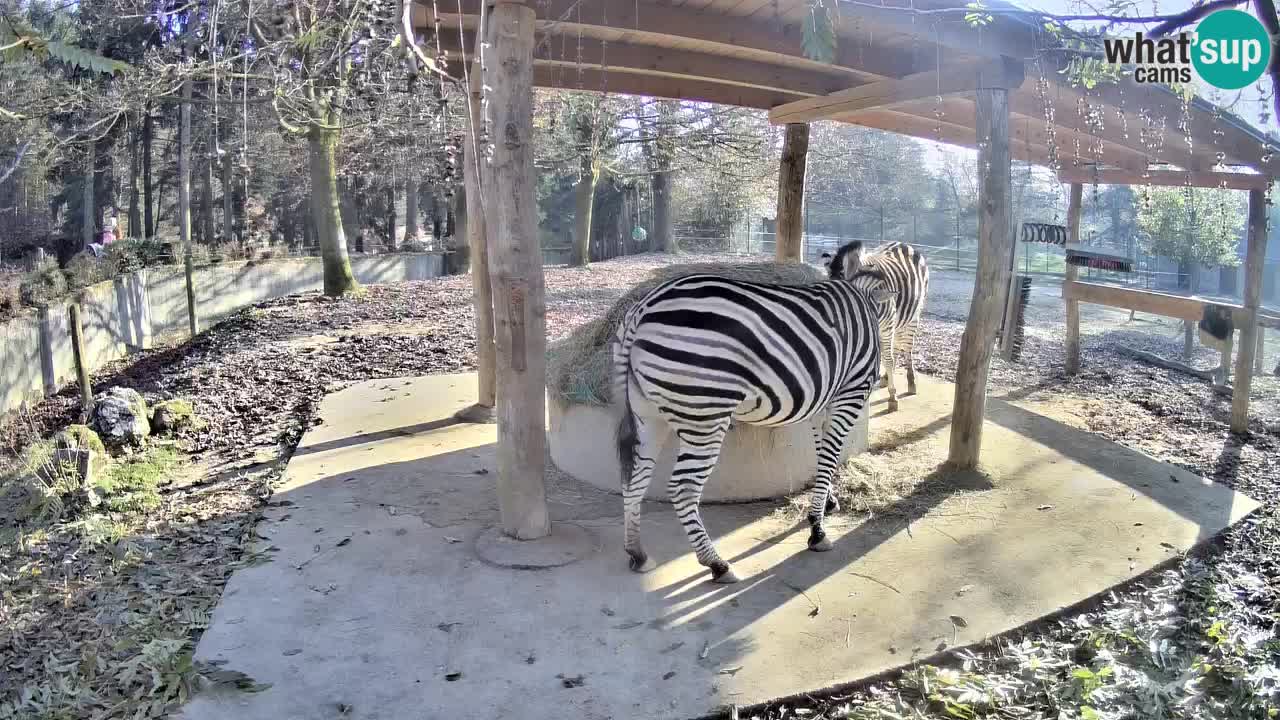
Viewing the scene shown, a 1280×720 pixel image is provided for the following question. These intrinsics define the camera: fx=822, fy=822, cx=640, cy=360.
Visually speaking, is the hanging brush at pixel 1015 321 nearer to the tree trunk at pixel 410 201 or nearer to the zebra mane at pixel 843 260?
the zebra mane at pixel 843 260

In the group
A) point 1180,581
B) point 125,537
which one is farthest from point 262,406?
point 1180,581

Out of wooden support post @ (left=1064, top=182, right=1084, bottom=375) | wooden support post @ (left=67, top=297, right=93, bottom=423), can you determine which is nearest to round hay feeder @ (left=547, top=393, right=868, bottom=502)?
wooden support post @ (left=1064, top=182, right=1084, bottom=375)

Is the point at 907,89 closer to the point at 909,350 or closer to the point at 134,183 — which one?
the point at 909,350

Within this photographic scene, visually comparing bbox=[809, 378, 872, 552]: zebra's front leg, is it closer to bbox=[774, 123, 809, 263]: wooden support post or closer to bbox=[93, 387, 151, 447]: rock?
bbox=[774, 123, 809, 263]: wooden support post

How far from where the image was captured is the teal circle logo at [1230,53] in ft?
16.0

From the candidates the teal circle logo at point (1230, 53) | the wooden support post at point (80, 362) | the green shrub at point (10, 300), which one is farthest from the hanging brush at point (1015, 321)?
the green shrub at point (10, 300)

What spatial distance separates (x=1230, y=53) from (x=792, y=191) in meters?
4.14

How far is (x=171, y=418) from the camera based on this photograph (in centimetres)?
718

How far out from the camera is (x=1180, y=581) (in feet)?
14.6

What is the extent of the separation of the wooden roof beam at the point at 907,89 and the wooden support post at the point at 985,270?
0.09 metres

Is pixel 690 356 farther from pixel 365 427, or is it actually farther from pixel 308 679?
pixel 365 427

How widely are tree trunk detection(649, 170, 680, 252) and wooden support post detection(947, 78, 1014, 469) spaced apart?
1872 centimetres

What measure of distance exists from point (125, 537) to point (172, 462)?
5.10ft

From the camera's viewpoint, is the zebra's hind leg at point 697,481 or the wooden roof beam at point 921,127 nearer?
the zebra's hind leg at point 697,481
